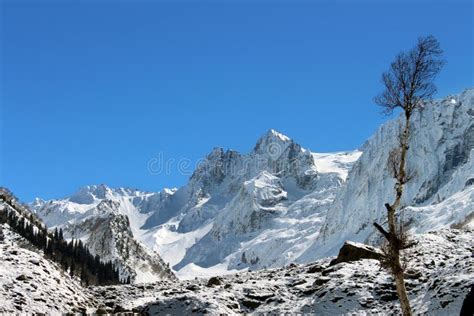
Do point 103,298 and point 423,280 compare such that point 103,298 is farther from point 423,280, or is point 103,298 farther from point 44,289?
point 423,280

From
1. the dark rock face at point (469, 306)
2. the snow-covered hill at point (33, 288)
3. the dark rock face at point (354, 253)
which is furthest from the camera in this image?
the dark rock face at point (354, 253)

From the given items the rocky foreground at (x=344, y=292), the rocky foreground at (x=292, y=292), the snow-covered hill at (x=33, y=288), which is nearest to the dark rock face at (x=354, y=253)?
the rocky foreground at (x=292, y=292)

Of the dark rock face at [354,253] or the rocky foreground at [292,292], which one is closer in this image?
the rocky foreground at [292,292]

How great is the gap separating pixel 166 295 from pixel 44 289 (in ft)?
32.7

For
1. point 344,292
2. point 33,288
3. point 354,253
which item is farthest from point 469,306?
point 354,253

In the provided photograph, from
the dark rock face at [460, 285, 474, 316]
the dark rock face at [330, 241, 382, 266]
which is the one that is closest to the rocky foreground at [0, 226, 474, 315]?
the dark rock face at [330, 241, 382, 266]

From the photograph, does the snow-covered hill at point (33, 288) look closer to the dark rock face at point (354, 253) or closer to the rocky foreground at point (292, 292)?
the rocky foreground at point (292, 292)

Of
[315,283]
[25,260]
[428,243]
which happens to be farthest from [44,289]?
[428,243]

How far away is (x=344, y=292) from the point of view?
40156 millimetres

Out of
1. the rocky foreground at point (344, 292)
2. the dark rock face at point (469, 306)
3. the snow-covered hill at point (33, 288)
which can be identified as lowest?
the dark rock face at point (469, 306)

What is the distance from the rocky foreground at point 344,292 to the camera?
35.0 m

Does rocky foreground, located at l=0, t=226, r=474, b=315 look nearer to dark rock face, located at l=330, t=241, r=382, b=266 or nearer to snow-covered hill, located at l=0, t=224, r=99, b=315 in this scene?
snow-covered hill, located at l=0, t=224, r=99, b=315

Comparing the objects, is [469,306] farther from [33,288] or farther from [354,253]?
[354,253]

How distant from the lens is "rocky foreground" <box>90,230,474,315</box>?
115 feet
